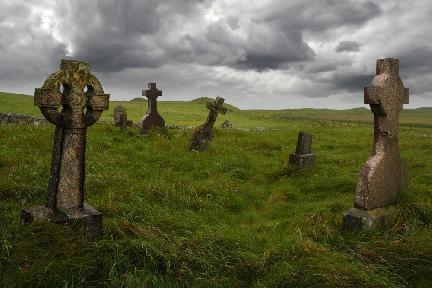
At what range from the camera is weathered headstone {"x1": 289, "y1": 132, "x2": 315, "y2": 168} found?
15.0m

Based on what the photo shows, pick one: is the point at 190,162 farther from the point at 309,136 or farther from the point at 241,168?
the point at 309,136

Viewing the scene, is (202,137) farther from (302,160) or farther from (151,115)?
(151,115)

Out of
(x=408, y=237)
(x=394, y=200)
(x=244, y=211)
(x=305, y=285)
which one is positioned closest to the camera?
(x=305, y=285)

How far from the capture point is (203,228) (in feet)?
28.1

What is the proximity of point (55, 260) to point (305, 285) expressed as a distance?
10.9ft

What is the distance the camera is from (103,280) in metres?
5.54

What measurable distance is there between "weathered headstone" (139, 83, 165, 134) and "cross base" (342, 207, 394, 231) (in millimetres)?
14657

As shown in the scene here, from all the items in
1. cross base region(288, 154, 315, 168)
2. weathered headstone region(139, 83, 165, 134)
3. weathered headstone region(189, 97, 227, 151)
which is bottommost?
cross base region(288, 154, 315, 168)

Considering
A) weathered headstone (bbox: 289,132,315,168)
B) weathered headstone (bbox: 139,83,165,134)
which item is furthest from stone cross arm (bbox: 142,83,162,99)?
weathered headstone (bbox: 289,132,315,168)

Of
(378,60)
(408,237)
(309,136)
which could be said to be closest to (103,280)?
(408,237)

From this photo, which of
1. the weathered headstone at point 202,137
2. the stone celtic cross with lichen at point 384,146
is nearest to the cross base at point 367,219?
the stone celtic cross with lichen at point 384,146

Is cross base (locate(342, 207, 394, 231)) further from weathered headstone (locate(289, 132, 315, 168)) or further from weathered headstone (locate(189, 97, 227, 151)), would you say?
weathered headstone (locate(189, 97, 227, 151))

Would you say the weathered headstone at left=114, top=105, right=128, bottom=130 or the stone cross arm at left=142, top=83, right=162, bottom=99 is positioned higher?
the stone cross arm at left=142, top=83, right=162, bottom=99

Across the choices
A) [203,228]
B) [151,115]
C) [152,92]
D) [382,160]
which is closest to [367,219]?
[382,160]
